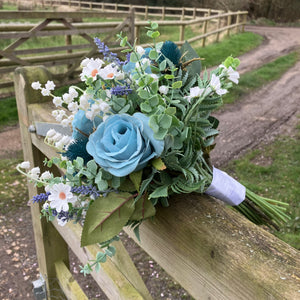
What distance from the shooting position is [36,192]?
1923 millimetres

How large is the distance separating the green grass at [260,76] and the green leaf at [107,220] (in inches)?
251

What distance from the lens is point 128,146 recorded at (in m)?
0.68

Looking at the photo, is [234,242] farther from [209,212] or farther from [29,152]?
[29,152]

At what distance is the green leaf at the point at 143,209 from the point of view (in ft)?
2.44

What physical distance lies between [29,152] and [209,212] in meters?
1.35

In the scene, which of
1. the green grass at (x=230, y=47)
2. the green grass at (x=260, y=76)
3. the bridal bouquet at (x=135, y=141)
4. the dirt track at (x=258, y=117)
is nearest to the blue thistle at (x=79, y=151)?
the bridal bouquet at (x=135, y=141)

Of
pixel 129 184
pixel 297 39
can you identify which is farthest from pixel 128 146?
pixel 297 39

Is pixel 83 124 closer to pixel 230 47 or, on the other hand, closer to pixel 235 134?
pixel 235 134

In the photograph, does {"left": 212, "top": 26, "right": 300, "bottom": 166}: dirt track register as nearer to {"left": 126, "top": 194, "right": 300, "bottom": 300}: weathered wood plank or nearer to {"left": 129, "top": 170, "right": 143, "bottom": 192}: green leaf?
{"left": 126, "top": 194, "right": 300, "bottom": 300}: weathered wood plank

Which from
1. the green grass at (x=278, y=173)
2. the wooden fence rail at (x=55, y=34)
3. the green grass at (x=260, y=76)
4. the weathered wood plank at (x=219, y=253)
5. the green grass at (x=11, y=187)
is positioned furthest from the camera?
the green grass at (x=260, y=76)

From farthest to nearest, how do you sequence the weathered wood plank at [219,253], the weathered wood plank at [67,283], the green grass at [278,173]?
the green grass at [278,173]
the weathered wood plank at [67,283]
the weathered wood plank at [219,253]

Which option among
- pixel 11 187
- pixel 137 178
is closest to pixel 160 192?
pixel 137 178

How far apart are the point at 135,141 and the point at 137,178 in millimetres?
84

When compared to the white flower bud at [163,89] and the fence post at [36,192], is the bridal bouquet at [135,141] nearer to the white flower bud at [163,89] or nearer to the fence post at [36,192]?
the white flower bud at [163,89]
